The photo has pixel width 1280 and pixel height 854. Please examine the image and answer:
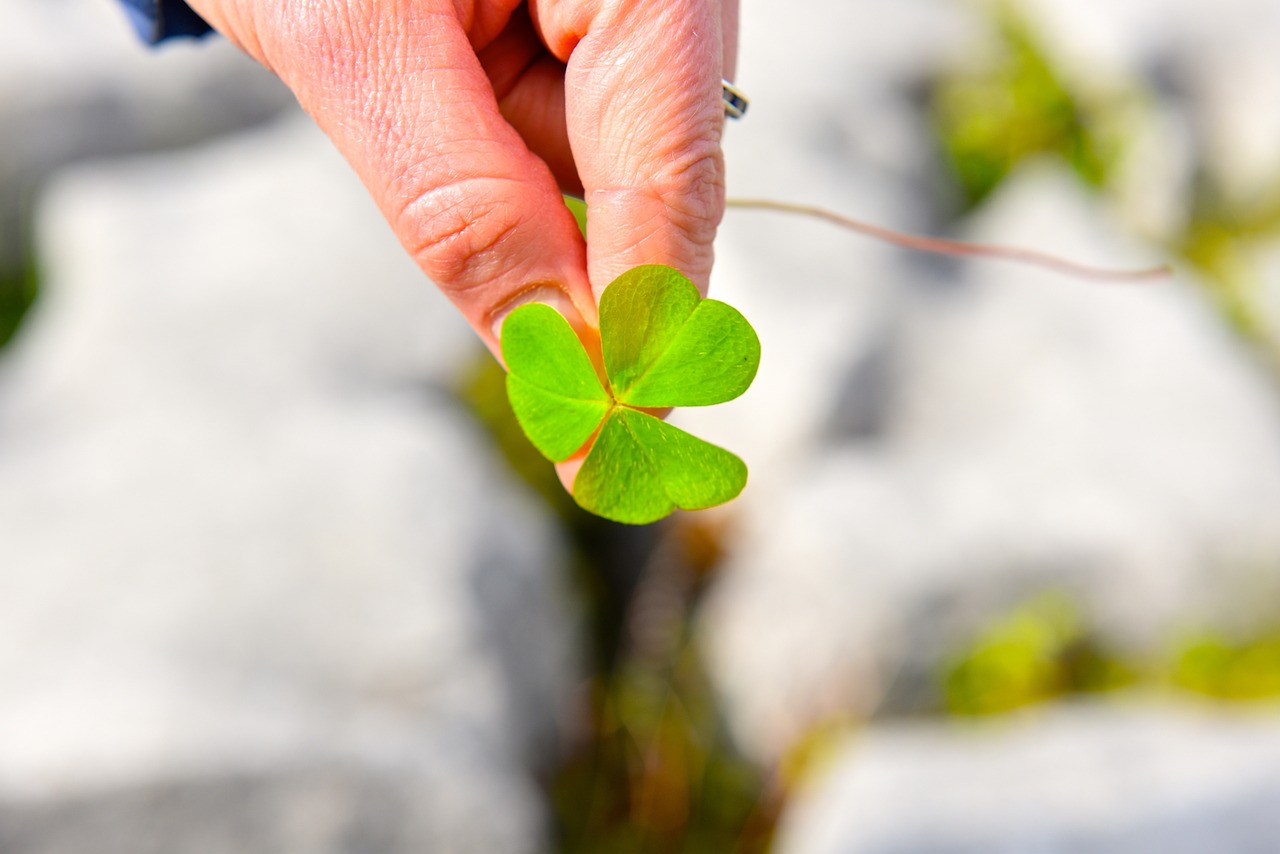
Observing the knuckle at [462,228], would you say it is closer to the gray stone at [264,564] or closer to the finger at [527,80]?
the finger at [527,80]

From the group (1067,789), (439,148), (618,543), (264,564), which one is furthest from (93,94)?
(1067,789)

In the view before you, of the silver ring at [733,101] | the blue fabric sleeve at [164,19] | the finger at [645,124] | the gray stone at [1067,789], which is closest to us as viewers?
the finger at [645,124]

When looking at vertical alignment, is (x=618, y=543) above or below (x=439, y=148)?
below

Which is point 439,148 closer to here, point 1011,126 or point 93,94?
point 93,94

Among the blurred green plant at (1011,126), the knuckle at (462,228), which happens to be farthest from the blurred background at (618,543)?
the knuckle at (462,228)

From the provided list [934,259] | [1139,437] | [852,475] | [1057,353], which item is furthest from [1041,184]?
[852,475]

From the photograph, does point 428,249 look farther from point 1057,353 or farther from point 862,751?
point 1057,353
